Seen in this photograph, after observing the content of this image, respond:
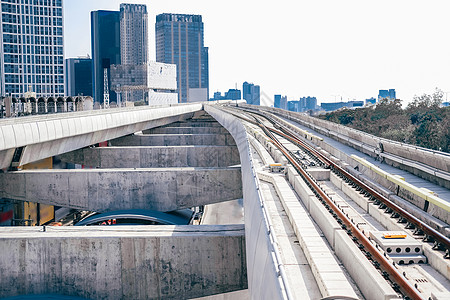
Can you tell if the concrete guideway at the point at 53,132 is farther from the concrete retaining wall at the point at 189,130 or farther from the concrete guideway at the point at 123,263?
A: the concrete retaining wall at the point at 189,130

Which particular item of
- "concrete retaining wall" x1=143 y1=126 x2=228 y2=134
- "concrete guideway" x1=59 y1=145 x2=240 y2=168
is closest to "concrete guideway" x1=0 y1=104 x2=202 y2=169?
"concrete guideway" x1=59 y1=145 x2=240 y2=168

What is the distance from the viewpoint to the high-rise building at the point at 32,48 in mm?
113688

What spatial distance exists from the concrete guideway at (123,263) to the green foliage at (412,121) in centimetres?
2678

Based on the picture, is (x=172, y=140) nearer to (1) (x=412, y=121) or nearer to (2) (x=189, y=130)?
(2) (x=189, y=130)

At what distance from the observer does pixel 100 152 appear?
3350 cm

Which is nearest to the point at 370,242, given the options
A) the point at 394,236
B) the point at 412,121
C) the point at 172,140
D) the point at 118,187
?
the point at 394,236

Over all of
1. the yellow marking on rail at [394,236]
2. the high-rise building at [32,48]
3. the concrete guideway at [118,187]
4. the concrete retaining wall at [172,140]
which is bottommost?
the concrete guideway at [118,187]

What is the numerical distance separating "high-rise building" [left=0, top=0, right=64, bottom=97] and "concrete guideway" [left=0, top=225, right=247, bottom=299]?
4287 inches

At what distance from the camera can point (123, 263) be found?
1616 cm

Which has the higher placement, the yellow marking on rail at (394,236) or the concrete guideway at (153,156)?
the yellow marking on rail at (394,236)

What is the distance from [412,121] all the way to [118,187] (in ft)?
130

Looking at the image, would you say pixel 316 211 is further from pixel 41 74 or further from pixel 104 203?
pixel 41 74

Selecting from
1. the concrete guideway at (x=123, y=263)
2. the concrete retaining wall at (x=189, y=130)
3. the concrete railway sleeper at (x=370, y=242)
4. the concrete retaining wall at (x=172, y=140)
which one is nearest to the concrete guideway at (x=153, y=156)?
the concrete retaining wall at (x=172, y=140)

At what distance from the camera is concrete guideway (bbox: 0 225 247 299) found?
16078 mm
